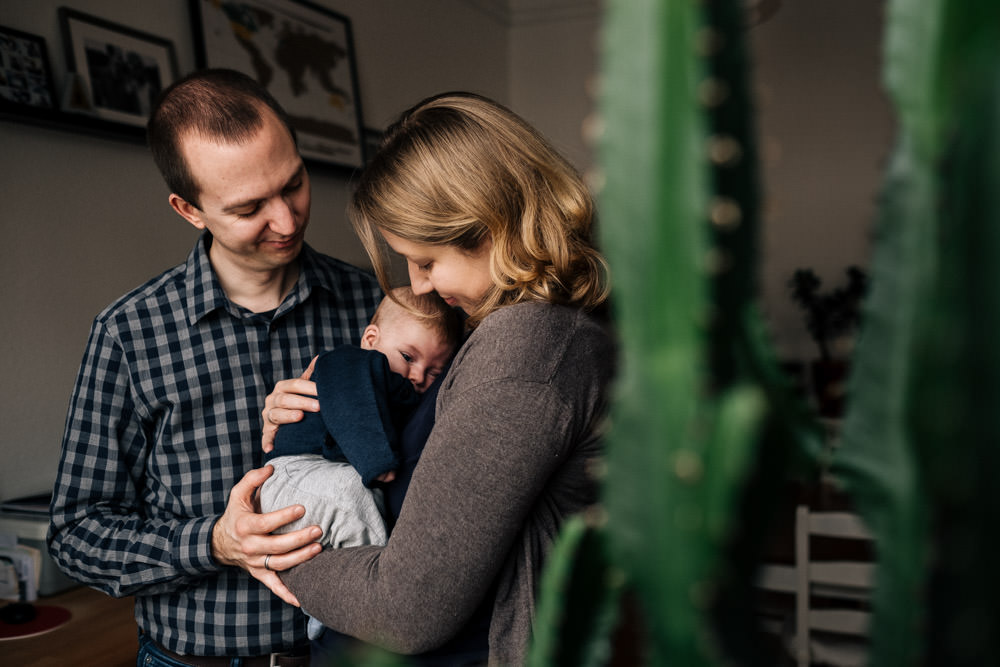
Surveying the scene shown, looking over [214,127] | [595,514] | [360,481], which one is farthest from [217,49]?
[595,514]

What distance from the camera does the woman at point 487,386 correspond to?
89 cm

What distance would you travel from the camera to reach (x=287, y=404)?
138 cm

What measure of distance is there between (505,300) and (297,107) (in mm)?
2354

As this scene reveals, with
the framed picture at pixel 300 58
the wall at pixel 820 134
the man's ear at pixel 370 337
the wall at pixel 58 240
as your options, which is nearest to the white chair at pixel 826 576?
the man's ear at pixel 370 337

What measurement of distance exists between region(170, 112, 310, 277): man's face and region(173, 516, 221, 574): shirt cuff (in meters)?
0.49

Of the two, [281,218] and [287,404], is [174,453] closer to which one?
[287,404]

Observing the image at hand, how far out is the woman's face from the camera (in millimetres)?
1139

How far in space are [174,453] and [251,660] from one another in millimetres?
397

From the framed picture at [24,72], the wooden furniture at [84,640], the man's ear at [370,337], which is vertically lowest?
the wooden furniture at [84,640]

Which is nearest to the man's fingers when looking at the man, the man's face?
the man

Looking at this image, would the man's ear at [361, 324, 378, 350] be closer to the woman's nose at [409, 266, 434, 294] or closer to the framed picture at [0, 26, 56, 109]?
the woman's nose at [409, 266, 434, 294]

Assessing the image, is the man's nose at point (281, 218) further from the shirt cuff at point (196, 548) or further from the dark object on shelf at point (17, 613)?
the dark object on shelf at point (17, 613)

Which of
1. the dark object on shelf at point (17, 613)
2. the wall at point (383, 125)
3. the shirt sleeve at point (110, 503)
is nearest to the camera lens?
the shirt sleeve at point (110, 503)

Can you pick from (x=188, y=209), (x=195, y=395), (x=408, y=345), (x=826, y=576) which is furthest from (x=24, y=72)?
(x=826, y=576)
